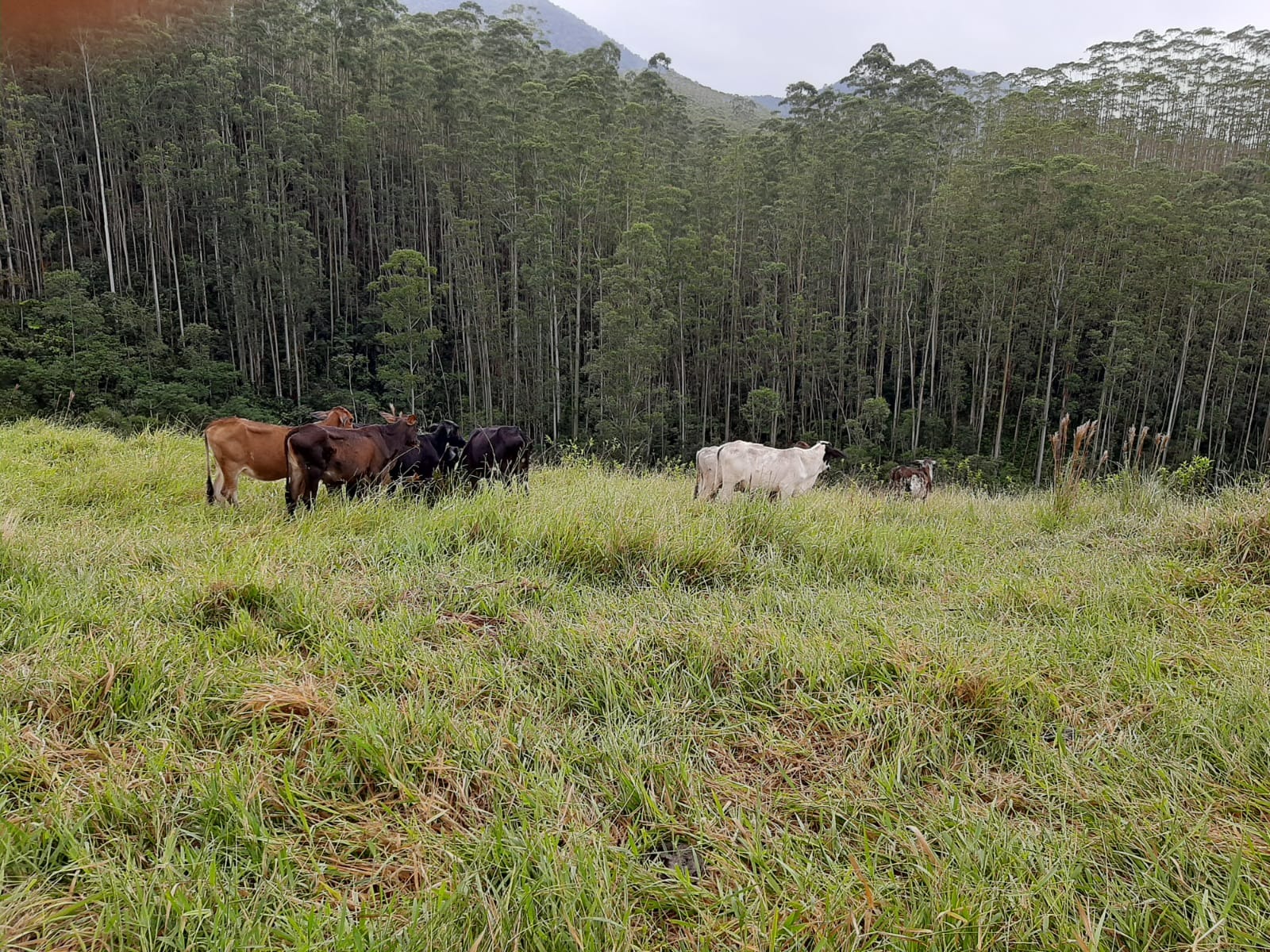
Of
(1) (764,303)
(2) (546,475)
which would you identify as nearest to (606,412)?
(1) (764,303)

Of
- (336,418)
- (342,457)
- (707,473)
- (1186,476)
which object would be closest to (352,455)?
(342,457)

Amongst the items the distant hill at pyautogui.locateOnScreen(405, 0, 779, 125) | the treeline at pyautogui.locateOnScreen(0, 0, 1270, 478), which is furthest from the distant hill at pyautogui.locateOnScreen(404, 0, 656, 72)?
the treeline at pyautogui.locateOnScreen(0, 0, 1270, 478)

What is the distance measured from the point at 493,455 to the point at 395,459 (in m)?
0.73

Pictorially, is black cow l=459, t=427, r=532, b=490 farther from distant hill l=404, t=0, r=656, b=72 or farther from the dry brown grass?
distant hill l=404, t=0, r=656, b=72

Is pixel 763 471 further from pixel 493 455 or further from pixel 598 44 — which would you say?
pixel 598 44

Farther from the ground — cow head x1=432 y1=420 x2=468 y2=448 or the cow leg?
cow head x1=432 y1=420 x2=468 y2=448

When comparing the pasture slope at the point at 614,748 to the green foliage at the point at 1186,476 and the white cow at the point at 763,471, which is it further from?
the green foliage at the point at 1186,476

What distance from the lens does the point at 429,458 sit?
15.7 ft

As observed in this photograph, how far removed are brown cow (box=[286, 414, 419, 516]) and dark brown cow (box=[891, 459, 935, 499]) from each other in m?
5.23

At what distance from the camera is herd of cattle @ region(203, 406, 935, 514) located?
4.12m

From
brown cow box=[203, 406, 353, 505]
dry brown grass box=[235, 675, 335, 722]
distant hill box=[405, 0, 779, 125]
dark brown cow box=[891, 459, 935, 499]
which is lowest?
dark brown cow box=[891, 459, 935, 499]

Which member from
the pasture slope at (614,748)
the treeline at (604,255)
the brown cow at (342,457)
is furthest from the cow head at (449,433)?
the treeline at (604,255)

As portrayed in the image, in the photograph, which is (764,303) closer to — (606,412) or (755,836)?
(606,412)

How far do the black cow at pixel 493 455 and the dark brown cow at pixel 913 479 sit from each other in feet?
14.2
